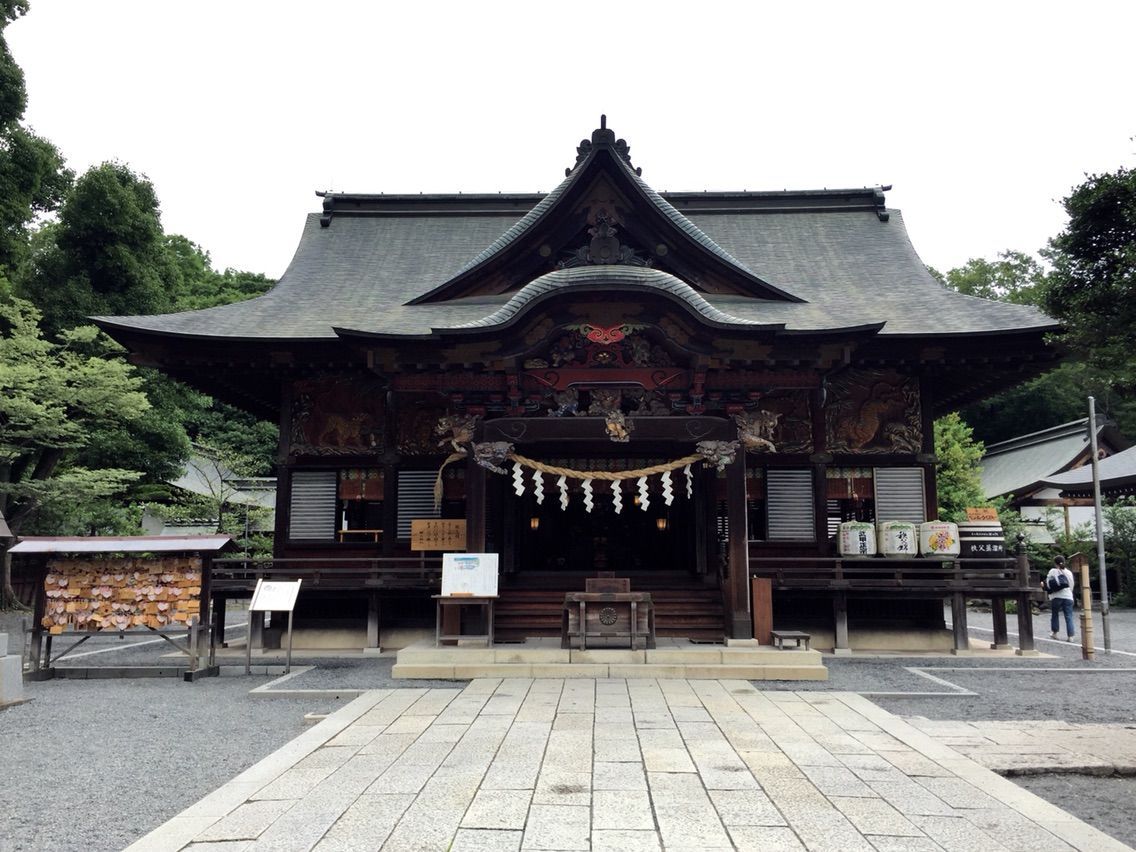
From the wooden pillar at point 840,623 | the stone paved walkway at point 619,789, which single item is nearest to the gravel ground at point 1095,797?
the stone paved walkway at point 619,789

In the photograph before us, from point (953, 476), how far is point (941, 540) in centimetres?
1632

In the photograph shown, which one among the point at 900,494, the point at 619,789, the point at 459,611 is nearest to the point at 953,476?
the point at 900,494

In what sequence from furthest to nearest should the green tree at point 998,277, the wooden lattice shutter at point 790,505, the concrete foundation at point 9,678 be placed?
the green tree at point 998,277 → the wooden lattice shutter at point 790,505 → the concrete foundation at point 9,678

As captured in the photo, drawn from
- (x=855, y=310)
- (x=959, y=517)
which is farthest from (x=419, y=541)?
(x=959, y=517)

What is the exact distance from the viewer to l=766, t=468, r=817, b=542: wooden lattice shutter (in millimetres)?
13281

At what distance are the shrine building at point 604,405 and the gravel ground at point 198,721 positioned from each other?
5.93 feet

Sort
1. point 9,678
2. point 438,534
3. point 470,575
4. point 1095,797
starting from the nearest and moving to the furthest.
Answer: point 1095,797 → point 9,678 → point 470,575 → point 438,534

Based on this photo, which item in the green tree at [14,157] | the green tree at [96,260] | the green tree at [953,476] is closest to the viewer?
the green tree at [14,157]

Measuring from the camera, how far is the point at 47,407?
62.8 feet

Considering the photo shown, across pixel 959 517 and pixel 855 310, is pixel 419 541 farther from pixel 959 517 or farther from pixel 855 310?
pixel 959 517

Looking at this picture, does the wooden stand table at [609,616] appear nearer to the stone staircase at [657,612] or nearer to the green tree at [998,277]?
the stone staircase at [657,612]

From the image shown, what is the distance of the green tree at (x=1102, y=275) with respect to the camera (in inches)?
204

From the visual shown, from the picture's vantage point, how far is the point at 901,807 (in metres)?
4.83

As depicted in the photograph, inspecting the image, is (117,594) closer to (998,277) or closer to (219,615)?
(219,615)
